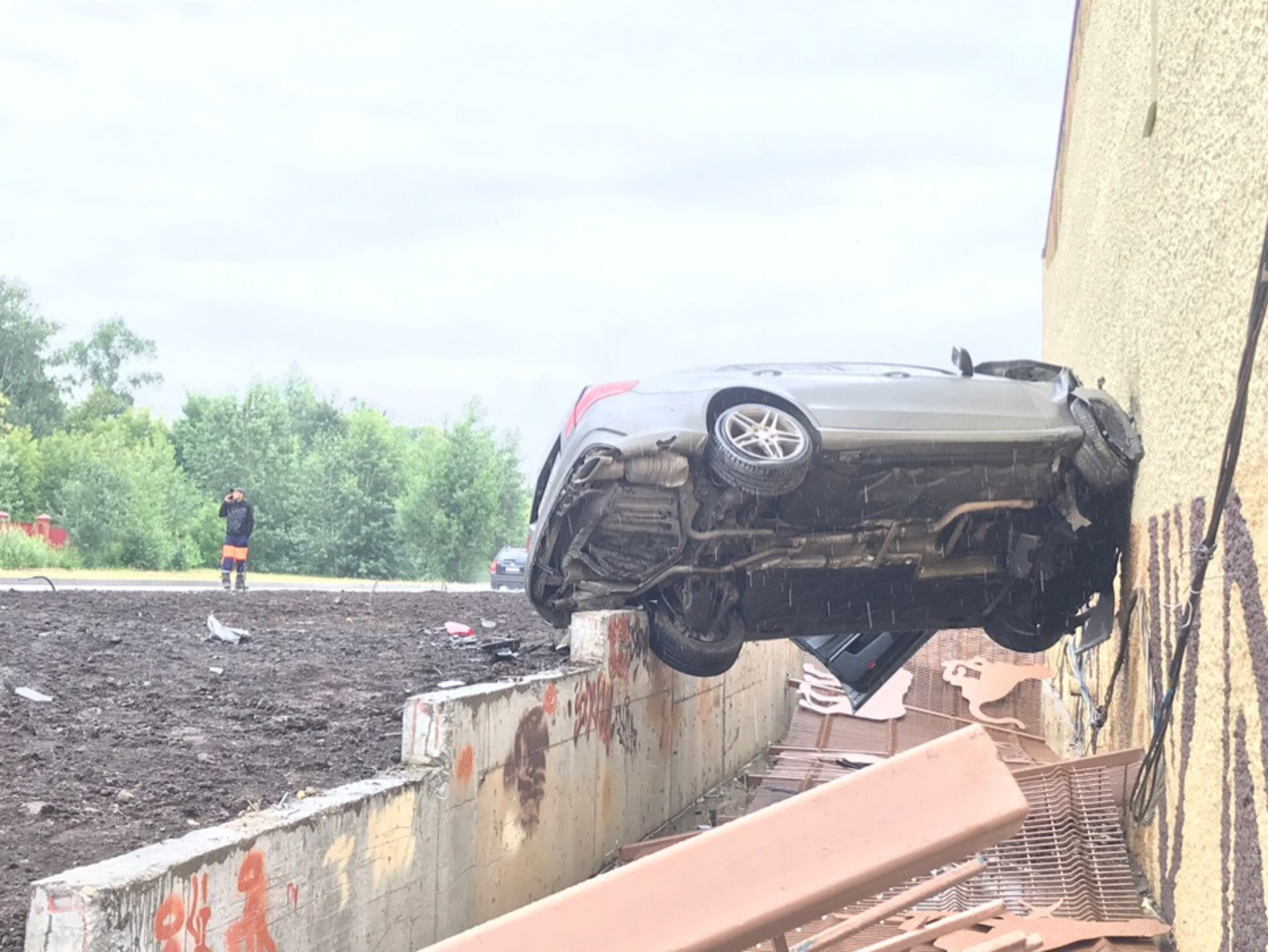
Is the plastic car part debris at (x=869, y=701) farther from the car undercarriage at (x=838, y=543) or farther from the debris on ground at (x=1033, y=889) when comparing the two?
the car undercarriage at (x=838, y=543)

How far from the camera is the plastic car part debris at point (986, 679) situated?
486 inches

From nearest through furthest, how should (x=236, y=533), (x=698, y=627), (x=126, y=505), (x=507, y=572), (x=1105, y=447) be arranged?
(x=1105, y=447) → (x=698, y=627) → (x=236, y=533) → (x=507, y=572) → (x=126, y=505)

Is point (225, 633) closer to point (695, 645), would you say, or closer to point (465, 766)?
point (695, 645)

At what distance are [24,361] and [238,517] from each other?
5418 cm

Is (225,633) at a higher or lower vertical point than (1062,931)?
higher

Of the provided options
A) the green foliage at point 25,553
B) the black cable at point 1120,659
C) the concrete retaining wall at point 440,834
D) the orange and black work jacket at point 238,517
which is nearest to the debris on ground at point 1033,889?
the concrete retaining wall at point 440,834

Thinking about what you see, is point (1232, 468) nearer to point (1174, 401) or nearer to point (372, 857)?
point (1174, 401)

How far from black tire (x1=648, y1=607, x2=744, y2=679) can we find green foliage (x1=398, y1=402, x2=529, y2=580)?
47648 mm

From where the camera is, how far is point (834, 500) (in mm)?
6719

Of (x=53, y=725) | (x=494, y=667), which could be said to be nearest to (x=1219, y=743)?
(x=53, y=725)

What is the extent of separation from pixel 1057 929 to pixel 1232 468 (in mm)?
2336

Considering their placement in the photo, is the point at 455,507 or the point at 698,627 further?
the point at 455,507

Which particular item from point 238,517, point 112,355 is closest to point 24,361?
point 112,355

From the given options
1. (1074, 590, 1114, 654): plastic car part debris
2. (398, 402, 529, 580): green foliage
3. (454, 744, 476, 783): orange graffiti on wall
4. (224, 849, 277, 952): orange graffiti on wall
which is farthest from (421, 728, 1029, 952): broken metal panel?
(398, 402, 529, 580): green foliage
